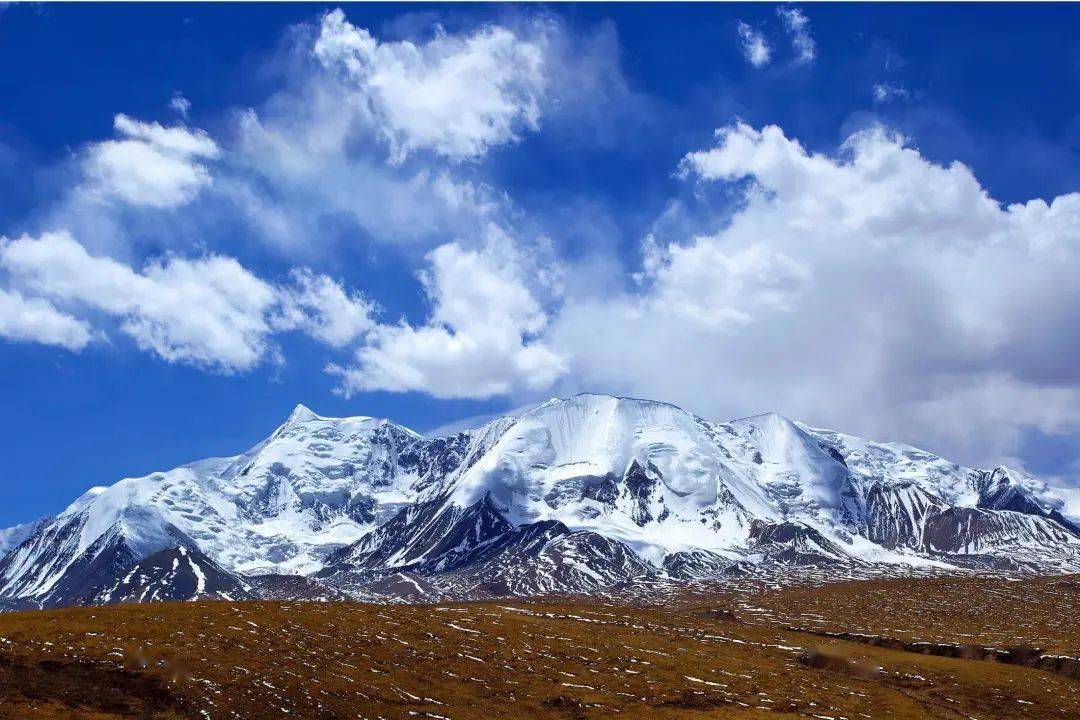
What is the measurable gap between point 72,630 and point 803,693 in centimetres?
5195

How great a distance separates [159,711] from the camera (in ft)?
162

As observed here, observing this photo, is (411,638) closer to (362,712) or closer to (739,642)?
(362,712)

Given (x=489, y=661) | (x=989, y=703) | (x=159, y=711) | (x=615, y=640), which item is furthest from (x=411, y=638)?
(x=989, y=703)

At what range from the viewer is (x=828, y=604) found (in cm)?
14562

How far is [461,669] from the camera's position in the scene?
209 feet

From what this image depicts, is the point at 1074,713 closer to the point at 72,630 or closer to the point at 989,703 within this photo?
the point at 989,703

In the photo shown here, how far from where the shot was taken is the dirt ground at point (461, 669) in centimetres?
5203

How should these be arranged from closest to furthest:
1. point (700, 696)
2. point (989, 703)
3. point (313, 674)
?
point (313, 674) → point (700, 696) → point (989, 703)

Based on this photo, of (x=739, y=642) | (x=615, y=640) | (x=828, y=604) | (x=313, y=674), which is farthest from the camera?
(x=828, y=604)

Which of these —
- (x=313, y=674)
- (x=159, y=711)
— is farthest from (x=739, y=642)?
(x=159, y=711)

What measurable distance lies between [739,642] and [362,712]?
152ft

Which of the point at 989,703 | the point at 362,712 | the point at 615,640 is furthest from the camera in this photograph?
the point at 615,640

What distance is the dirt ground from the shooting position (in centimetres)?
5203

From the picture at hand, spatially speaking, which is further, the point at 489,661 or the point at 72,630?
the point at 489,661
